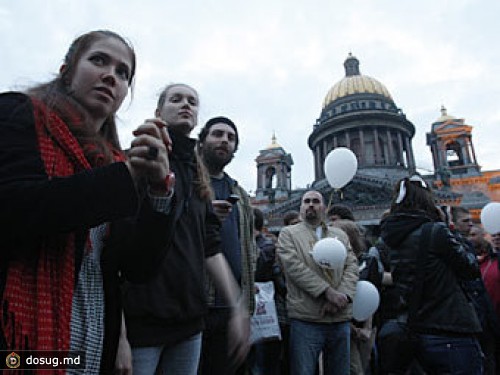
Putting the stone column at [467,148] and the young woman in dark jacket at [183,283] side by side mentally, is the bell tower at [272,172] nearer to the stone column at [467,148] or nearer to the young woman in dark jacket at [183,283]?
the stone column at [467,148]

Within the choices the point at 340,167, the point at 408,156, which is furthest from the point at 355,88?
the point at 340,167

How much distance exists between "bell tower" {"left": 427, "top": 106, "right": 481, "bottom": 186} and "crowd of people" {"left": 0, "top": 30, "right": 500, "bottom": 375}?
1115 inches

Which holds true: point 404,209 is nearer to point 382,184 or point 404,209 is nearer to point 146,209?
point 146,209

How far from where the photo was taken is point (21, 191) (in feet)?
2.41

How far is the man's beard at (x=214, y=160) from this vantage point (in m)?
2.67

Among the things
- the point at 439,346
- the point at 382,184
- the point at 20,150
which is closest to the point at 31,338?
the point at 20,150

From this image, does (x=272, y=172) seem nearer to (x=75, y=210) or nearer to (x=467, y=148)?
(x=467, y=148)

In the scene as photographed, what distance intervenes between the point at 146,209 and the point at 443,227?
7.47ft

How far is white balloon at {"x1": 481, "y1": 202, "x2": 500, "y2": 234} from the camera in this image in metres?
4.00

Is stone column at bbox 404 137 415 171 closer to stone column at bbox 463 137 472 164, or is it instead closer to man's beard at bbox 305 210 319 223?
stone column at bbox 463 137 472 164

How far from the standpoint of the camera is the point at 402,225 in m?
2.75

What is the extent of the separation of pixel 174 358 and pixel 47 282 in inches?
37.4

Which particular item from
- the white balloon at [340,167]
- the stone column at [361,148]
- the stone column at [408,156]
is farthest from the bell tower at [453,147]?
the white balloon at [340,167]

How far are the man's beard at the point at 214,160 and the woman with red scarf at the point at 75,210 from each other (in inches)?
57.9
